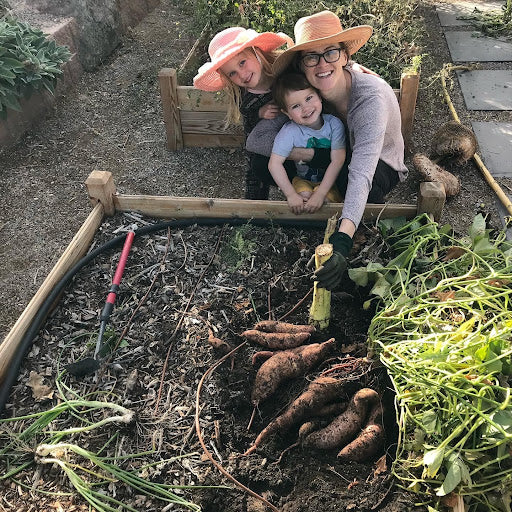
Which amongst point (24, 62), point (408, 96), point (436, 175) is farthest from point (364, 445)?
point (24, 62)

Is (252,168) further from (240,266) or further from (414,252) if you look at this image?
(414,252)

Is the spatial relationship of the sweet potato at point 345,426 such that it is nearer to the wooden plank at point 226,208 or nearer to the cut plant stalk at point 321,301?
the cut plant stalk at point 321,301

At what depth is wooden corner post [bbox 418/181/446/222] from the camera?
2439 millimetres

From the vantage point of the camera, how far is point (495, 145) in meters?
3.79

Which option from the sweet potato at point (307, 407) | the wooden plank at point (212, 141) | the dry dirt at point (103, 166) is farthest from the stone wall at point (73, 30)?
the sweet potato at point (307, 407)

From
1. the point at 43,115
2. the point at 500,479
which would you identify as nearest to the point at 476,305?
the point at 500,479

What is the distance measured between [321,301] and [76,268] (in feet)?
3.74

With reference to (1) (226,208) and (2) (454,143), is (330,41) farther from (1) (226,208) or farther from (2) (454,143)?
(2) (454,143)

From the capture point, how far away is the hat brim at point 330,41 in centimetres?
227

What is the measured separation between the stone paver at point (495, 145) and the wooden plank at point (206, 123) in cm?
173

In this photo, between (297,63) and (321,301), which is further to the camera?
(297,63)

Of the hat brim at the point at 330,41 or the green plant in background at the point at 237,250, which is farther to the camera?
the green plant in background at the point at 237,250

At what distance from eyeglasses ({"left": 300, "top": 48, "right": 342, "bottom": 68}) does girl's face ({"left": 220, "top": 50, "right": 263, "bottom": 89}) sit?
0.28 m

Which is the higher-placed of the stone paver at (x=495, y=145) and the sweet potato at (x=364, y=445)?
the sweet potato at (x=364, y=445)
